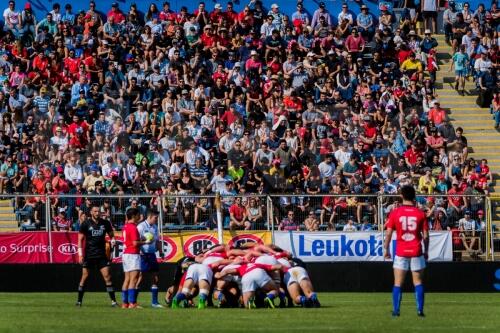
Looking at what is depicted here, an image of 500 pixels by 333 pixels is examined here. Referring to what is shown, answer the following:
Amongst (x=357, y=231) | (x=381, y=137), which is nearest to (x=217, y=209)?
(x=357, y=231)

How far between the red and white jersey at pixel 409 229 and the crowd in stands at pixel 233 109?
38.8 ft

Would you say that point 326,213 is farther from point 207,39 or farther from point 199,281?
point 207,39

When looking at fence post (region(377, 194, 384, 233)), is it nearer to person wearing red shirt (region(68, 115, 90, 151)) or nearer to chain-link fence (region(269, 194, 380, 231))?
chain-link fence (region(269, 194, 380, 231))

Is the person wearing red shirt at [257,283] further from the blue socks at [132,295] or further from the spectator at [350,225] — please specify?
the spectator at [350,225]

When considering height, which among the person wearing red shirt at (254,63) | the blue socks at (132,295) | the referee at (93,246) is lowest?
the blue socks at (132,295)

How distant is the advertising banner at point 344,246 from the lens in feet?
100

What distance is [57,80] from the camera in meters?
36.9

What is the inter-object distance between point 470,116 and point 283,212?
11.0 metres

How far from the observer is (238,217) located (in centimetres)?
3047

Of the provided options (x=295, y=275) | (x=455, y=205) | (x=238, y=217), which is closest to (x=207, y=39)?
(x=238, y=217)

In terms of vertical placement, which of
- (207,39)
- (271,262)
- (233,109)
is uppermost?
(207,39)

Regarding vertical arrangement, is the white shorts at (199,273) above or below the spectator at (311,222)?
below

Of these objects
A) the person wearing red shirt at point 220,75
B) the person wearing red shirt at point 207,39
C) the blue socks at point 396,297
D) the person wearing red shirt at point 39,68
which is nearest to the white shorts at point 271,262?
the blue socks at point 396,297

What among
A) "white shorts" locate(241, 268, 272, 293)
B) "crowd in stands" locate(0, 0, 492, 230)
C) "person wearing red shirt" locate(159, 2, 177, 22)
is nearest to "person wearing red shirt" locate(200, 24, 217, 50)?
"crowd in stands" locate(0, 0, 492, 230)
